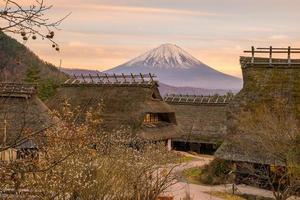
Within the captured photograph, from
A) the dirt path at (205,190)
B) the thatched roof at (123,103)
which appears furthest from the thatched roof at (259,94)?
the thatched roof at (123,103)

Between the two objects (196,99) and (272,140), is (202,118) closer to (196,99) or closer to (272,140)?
(196,99)

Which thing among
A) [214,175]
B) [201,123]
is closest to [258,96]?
[214,175]

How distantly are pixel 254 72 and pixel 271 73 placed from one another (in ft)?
3.37

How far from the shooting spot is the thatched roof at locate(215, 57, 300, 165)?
28.3 metres

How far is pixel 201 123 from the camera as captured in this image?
46.1 m

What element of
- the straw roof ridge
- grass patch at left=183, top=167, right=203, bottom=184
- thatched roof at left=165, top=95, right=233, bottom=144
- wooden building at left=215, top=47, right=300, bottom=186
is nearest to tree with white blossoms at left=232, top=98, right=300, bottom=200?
wooden building at left=215, top=47, right=300, bottom=186

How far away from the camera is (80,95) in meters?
42.1

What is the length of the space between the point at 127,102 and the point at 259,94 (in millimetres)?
12130

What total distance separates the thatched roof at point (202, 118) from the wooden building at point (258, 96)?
40.9 feet

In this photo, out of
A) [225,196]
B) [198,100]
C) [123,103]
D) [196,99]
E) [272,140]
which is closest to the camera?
[272,140]

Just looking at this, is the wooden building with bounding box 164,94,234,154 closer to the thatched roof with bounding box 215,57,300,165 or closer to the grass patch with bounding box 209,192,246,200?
the thatched roof with bounding box 215,57,300,165

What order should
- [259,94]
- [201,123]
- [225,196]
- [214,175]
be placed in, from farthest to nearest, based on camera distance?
[201,123] < [259,94] < [214,175] < [225,196]

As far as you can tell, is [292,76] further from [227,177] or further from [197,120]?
[197,120]

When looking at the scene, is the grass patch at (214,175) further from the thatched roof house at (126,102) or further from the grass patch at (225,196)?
the thatched roof house at (126,102)
